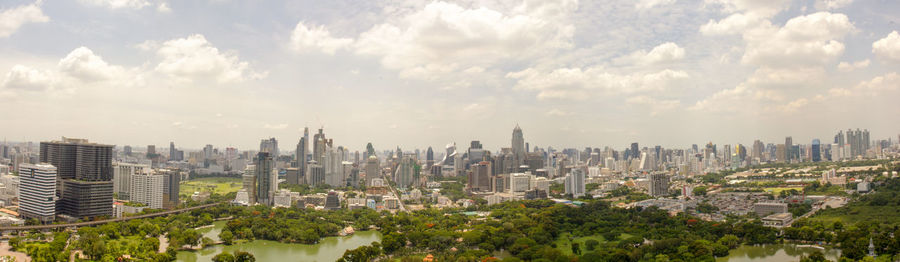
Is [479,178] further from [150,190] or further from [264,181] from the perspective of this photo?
[150,190]

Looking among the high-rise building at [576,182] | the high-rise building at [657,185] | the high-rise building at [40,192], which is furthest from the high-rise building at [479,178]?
the high-rise building at [40,192]

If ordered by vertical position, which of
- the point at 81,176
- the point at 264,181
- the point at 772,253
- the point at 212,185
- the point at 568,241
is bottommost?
the point at 772,253

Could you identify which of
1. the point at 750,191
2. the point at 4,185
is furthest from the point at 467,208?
the point at 4,185

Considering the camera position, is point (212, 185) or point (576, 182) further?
point (212, 185)

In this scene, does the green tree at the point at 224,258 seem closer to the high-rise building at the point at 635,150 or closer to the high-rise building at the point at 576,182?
the high-rise building at the point at 576,182

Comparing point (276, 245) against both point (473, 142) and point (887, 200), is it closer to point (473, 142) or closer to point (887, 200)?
point (887, 200)

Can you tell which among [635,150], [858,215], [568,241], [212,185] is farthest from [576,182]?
[635,150]
